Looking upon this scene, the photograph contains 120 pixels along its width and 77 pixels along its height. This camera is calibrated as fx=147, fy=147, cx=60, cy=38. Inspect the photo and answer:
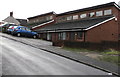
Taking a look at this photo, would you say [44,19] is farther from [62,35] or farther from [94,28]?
[94,28]

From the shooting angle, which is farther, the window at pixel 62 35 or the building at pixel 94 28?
the window at pixel 62 35

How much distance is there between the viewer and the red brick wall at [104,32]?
2268cm

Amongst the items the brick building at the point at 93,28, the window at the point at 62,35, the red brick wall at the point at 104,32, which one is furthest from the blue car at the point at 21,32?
the red brick wall at the point at 104,32

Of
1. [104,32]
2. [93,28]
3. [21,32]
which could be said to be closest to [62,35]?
[93,28]

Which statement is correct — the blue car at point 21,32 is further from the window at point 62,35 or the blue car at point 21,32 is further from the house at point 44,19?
the house at point 44,19

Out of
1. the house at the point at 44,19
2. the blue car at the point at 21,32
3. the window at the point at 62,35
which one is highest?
the house at the point at 44,19

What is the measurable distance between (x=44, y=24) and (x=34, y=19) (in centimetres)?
1124

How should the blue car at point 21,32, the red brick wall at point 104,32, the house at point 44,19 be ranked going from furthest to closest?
the house at point 44,19, the blue car at point 21,32, the red brick wall at point 104,32

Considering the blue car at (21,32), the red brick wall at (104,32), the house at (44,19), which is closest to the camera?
the red brick wall at (104,32)

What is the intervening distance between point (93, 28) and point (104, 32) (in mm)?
2872

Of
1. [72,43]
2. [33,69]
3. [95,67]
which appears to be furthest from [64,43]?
[33,69]

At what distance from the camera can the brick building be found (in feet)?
74.6

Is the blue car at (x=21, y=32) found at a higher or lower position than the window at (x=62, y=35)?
higher

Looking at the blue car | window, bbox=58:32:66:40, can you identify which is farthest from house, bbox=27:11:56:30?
window, bbox=58:32:66:40
